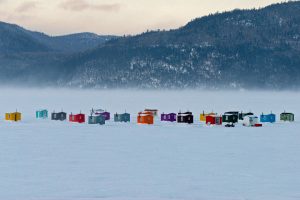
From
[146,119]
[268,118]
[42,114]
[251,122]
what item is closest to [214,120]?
[251,122]

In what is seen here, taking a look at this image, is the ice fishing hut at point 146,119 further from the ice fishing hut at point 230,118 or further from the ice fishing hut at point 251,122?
the ice fishing hut at point 251,122

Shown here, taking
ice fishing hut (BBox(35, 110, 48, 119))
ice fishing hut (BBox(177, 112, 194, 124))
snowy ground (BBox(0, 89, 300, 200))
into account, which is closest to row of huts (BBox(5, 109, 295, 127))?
ice fishing hut (BBox(177, 112, 194, 124))

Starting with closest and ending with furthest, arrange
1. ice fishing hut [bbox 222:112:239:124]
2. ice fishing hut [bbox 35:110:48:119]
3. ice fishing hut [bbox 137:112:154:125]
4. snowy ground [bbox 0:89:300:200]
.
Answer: snowy ground [bbox 0:89:300:200]
ice fishing hut [bbox 222:112:239:124]
ice fishing hut [bbox 137:112:154:125]
ice fishing hut [bbox 35:110:48:119]

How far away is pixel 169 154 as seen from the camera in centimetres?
6519

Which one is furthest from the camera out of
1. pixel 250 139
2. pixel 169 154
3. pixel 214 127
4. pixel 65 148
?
pixel 214 127

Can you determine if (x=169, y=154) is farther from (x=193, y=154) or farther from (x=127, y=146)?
(x=127, y=146)

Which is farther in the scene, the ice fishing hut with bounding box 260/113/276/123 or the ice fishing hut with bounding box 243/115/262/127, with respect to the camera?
the ice fishing hut with bounding box 260/113/276/123

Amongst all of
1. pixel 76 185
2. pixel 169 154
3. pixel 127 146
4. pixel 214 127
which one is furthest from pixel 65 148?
pixel 214 127

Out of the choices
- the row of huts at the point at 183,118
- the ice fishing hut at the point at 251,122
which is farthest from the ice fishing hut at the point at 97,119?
the ice fishing hut at the point at 251,122

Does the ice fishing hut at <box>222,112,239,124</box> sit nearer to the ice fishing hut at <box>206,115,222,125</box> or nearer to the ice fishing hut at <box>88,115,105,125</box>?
the ice fishing hut at <box>206,115,222,125</box>

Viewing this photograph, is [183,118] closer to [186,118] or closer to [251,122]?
[186,118]

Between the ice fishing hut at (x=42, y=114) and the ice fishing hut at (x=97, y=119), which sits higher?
the ice fishing hut at (x=42, y=114)

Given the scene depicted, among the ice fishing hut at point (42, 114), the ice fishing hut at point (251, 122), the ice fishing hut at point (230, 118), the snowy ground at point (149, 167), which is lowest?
the snowy ground at point (149, 167)

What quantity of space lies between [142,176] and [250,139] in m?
39.6
